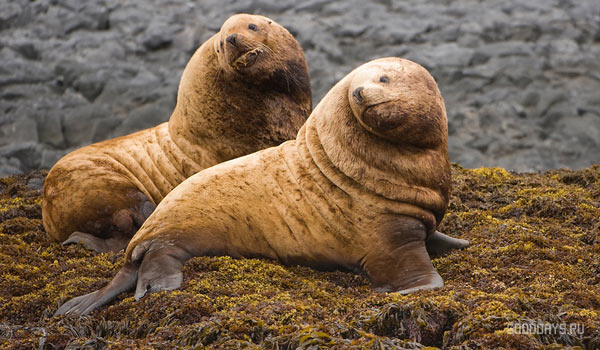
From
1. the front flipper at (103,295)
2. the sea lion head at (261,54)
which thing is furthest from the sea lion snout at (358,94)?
the front flipper at (103,295)

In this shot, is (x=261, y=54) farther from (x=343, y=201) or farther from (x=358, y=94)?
(x=343, y=201)

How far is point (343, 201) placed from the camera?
481cm

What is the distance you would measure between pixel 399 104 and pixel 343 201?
0.73 metres

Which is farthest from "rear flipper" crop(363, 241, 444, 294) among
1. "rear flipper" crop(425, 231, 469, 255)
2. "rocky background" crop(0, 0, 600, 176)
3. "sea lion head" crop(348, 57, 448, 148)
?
"rocky background" crop(0, 0, 600, 176)

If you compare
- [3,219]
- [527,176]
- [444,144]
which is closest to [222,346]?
[444,144]

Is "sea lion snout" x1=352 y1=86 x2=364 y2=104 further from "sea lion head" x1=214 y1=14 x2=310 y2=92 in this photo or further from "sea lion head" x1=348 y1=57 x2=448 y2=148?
"sea lion head" x1=214 y1=14 x2=310 y2=92

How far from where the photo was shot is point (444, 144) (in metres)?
4.93

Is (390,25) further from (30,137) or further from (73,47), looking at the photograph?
(30,137)

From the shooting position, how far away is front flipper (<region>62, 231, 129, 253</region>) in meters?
5.96

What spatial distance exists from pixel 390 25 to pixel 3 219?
7.21 meters

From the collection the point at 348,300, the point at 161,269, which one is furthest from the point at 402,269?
the point at 161,269

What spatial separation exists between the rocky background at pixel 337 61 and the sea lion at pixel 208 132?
4.86 m

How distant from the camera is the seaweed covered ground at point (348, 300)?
335 cm

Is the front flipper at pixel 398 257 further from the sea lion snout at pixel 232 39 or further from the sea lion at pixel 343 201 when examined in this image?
the sea lion snout at pixel 232 39
